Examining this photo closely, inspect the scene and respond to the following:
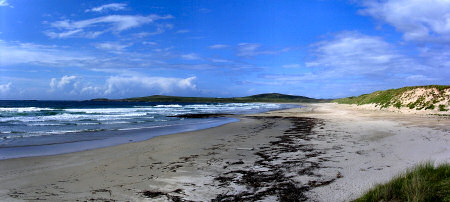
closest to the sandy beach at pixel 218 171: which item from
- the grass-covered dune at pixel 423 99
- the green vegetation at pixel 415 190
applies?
the green vegetation at pixel 415 190

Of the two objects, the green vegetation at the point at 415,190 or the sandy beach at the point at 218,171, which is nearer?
the green vegetation at the point at 415,190

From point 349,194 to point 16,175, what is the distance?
7263 mm

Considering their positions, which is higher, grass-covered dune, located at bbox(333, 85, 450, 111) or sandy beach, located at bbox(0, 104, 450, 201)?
grass-covered dune, located at bbox(333, 85, 450, 111)

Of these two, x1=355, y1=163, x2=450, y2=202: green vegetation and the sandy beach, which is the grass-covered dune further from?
x1=355, y1=163, x2=450, y2=202: green vegetation

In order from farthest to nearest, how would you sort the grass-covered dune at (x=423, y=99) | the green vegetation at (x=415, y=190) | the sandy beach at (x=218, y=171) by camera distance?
1. the grass-covered dune at (x=423, y=99)
2. the sandy beach at (x=218, y=171)
3. the green vegetation at (x=415, y=190)

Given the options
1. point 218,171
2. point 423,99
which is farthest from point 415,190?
point 423,99

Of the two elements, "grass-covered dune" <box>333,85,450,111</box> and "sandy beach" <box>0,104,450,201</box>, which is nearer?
"sandy beach" <box>0,104,450,201</box>

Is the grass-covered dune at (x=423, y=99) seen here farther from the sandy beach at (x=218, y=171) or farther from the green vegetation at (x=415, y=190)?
the green vegetation at (x=415, y=190)

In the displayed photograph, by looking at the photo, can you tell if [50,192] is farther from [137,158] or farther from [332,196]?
[332,196]

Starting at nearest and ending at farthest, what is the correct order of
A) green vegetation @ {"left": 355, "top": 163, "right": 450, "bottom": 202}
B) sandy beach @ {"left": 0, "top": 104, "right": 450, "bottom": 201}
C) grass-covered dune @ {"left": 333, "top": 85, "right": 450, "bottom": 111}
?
green vegetation @ {"left": 355, "top": 163, "right": 450, "bottom": 202} → sandy beach @ {"left": 0, "top": 104, "right": 450, "bottom": 201} → grass-covered dune @ {"left": 333, "top": 85, "right": 450, "bottom": 111}

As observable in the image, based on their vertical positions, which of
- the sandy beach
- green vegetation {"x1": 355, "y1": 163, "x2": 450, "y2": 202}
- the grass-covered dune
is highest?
the grass-covered dune

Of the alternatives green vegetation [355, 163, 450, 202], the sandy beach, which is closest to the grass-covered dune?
the sandy beach

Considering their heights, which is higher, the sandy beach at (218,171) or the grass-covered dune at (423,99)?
the grass-covered dune at (423,99)

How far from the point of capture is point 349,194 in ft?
15.4
